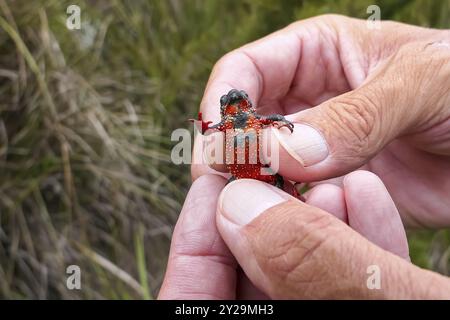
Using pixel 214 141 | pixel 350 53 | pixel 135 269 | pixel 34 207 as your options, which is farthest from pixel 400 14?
pixel 34 207

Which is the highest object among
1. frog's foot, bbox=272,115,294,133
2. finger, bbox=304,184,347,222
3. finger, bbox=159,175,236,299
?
frog's foot, bbox=272,115,294,133

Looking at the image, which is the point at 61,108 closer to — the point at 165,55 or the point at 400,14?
the point at 165,55

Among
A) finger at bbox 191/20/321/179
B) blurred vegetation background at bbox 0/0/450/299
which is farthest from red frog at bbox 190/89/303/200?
blurred vegetation background at bbox 0/0/450/299

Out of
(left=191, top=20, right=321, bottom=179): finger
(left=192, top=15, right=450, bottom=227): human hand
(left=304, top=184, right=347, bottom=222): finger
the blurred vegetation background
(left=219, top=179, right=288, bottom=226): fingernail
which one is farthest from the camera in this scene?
the blurred vegetation background

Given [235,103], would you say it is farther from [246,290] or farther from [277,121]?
[246,290]

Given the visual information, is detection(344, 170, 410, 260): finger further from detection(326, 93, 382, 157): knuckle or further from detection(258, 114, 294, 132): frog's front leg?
detection(258, 114, 294, 132): frog's front leg

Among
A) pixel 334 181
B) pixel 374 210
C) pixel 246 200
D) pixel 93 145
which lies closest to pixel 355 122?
pixel 374 210

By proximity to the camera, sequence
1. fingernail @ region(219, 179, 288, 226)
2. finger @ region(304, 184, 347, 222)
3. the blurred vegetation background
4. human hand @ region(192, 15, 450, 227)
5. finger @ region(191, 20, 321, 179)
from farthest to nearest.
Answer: the blurred vegetation background
finger @ region(191, 20, 321, 179)
finger @ region(304, 184, 347, 222)
human hand @ region(192, 15, 450, 227)
fingernail @ region(219, 179, 288, 226)
